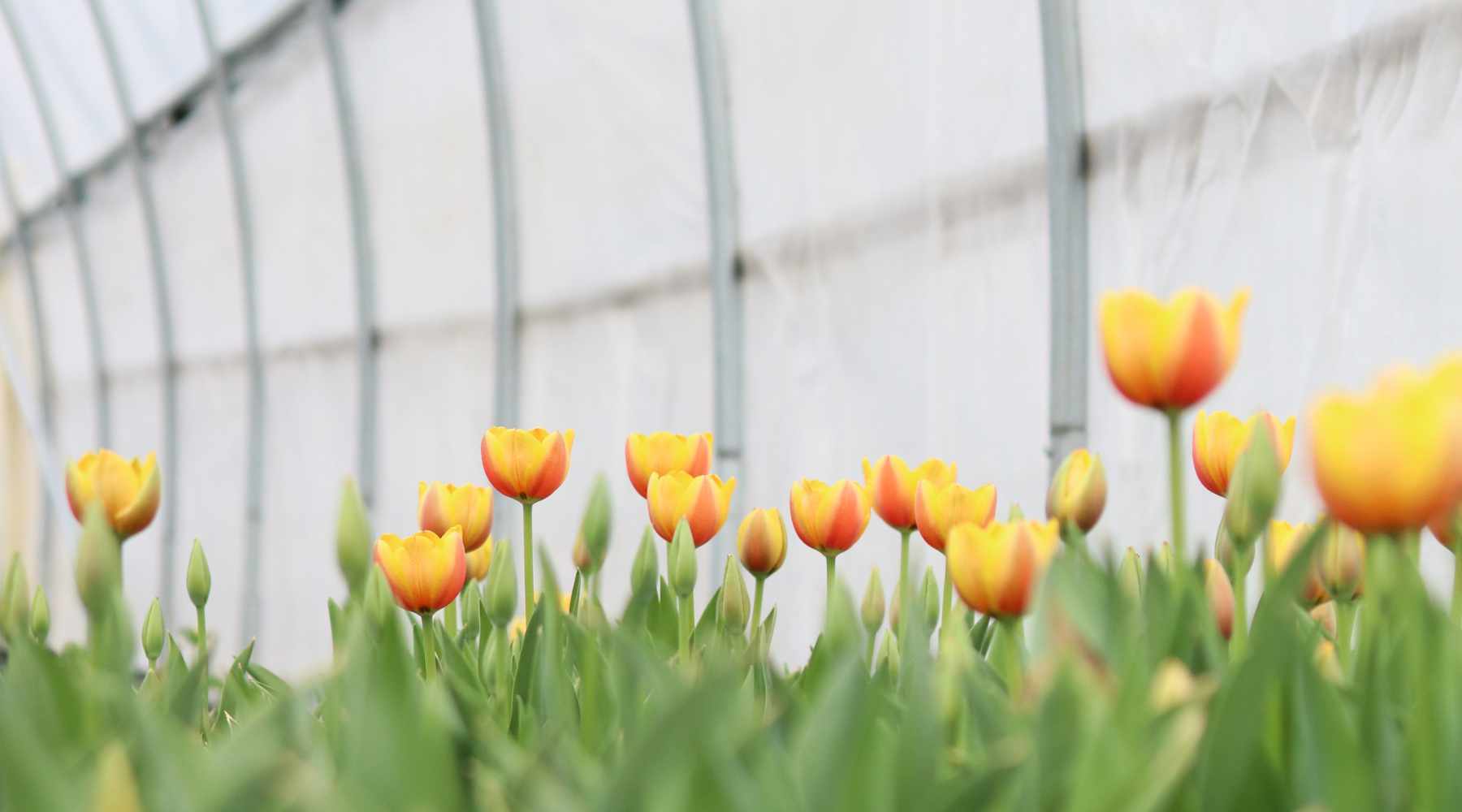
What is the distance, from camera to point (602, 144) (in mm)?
5445

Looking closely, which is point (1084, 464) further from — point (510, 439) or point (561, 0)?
point (561, 0)

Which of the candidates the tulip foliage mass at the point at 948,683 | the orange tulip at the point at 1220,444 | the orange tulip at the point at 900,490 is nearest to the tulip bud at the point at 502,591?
the tulip foliage mass at the point at 948,683

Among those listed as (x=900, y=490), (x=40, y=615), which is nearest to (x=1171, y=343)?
(x=900, y=490)

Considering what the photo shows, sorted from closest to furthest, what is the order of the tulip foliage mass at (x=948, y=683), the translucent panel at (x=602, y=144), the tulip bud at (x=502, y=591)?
the tulip foliage mass at (x=948, y=683)
the tulip bud at (x=502, y=591)
the translucent panel at (x=602, y=144)

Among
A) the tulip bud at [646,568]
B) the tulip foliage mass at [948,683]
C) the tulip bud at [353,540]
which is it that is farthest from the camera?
the tulip bud at [646,568]

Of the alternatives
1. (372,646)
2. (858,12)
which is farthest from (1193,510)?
(372,646)

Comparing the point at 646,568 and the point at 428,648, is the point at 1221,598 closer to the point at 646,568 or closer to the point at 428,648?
the point at 646,568

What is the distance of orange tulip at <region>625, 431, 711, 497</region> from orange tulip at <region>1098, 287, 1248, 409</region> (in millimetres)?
565

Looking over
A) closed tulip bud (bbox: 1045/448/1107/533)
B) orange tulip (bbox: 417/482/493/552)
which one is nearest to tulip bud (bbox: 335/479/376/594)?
orange tulip (bbox: 417/482/493/552)

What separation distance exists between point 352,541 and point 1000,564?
0.45m

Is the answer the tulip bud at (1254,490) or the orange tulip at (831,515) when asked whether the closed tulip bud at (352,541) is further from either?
the tulip bud at (1254,490)

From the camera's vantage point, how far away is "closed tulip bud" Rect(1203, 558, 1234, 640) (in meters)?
0.85

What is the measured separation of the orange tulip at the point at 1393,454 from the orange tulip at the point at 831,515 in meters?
0.57

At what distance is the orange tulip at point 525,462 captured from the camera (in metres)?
1.09
